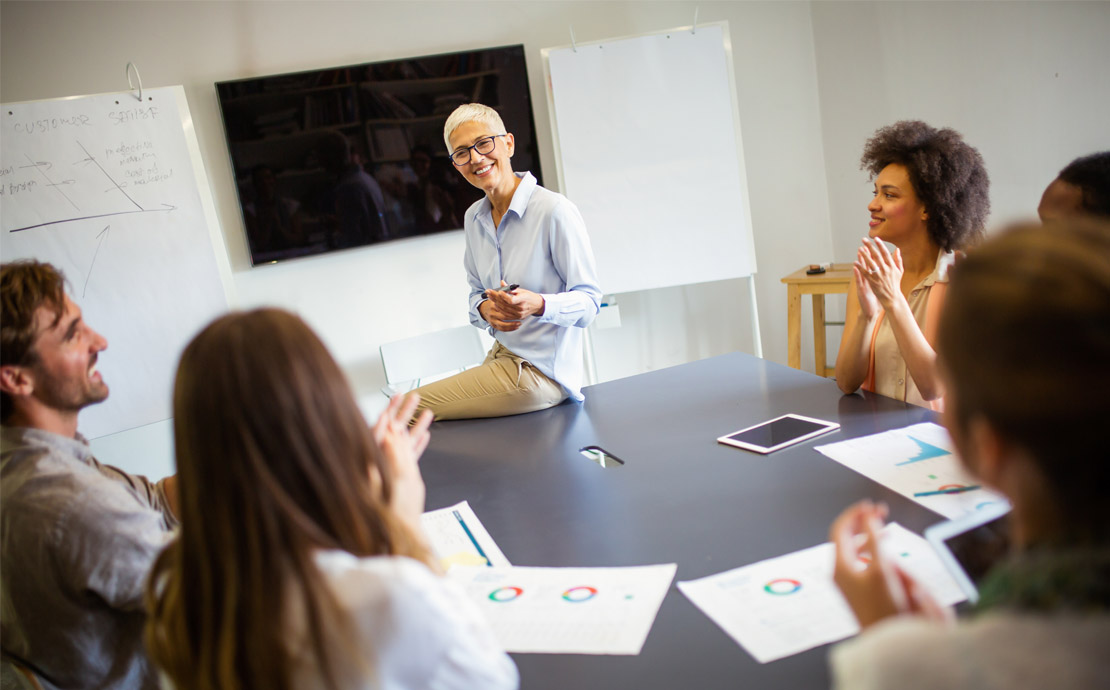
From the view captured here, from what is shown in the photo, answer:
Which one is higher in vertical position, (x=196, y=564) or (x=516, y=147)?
(x=516, y=147)

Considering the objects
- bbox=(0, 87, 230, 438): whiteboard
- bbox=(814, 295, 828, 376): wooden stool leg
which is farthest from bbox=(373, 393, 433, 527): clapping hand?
bbox=(814, 295, 828, 376): wooden stool leg

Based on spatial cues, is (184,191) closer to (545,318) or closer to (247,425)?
(545,318)

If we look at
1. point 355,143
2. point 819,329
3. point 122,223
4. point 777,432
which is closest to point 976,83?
point 819,329

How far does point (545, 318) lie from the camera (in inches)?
96.7

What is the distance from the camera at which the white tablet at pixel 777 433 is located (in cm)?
170

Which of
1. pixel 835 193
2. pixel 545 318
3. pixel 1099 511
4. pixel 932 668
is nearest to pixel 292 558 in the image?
pixel 932 668

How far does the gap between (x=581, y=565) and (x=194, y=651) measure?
2.10 ft

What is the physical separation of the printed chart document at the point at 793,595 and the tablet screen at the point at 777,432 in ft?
1.60

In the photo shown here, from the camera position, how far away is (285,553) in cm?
80

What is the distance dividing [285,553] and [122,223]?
117 inches

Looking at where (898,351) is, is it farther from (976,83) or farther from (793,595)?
(976,83)

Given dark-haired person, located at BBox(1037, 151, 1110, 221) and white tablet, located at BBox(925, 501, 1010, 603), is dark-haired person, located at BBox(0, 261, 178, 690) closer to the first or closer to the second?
white tablet, located at BBox(925, 501, 1010, 603)

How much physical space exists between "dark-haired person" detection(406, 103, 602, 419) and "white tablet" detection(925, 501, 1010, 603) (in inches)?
65.0

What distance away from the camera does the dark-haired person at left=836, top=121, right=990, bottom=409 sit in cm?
200
